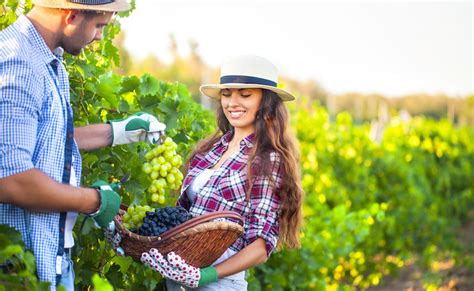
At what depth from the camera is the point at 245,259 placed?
3223 mm

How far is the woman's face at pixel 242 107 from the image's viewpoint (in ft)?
11.6

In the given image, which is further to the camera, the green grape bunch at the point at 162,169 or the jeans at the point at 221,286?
the jeans at the point at 221,286

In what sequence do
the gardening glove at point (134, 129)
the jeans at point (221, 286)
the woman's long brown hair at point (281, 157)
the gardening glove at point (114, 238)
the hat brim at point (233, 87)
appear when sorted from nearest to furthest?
the gardening glove at point (114, 238), the gardening glove at point (134, 129), the jeans at point (221, 286), the woman's long brown hair at point (281, 157), the hat brim at point (233, 87)

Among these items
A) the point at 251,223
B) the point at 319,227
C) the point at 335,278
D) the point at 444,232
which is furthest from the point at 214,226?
the point at 444,232

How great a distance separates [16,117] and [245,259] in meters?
1.27

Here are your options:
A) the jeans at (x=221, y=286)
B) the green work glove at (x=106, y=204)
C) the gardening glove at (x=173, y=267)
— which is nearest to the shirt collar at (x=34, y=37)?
the green work glove at (x=106, y=204)

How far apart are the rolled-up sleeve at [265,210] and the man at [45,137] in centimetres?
82

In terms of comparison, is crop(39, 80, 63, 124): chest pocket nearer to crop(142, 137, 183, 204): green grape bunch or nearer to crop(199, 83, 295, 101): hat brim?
crop(142, 137, 183, 204): green grape bunch

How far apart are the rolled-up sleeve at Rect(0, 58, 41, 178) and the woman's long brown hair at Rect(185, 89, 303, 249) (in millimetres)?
1164

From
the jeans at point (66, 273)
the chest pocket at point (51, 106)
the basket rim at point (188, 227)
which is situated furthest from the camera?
the basket rim at point (188, 227)

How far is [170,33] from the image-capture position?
27.7 meters

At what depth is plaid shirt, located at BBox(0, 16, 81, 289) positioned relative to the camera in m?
2.32

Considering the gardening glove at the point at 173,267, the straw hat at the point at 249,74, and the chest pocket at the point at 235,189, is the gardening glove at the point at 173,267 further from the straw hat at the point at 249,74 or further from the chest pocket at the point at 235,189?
the straw hat at the point at 249,74

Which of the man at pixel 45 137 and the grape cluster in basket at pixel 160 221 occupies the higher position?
the man at pixel 45 137
